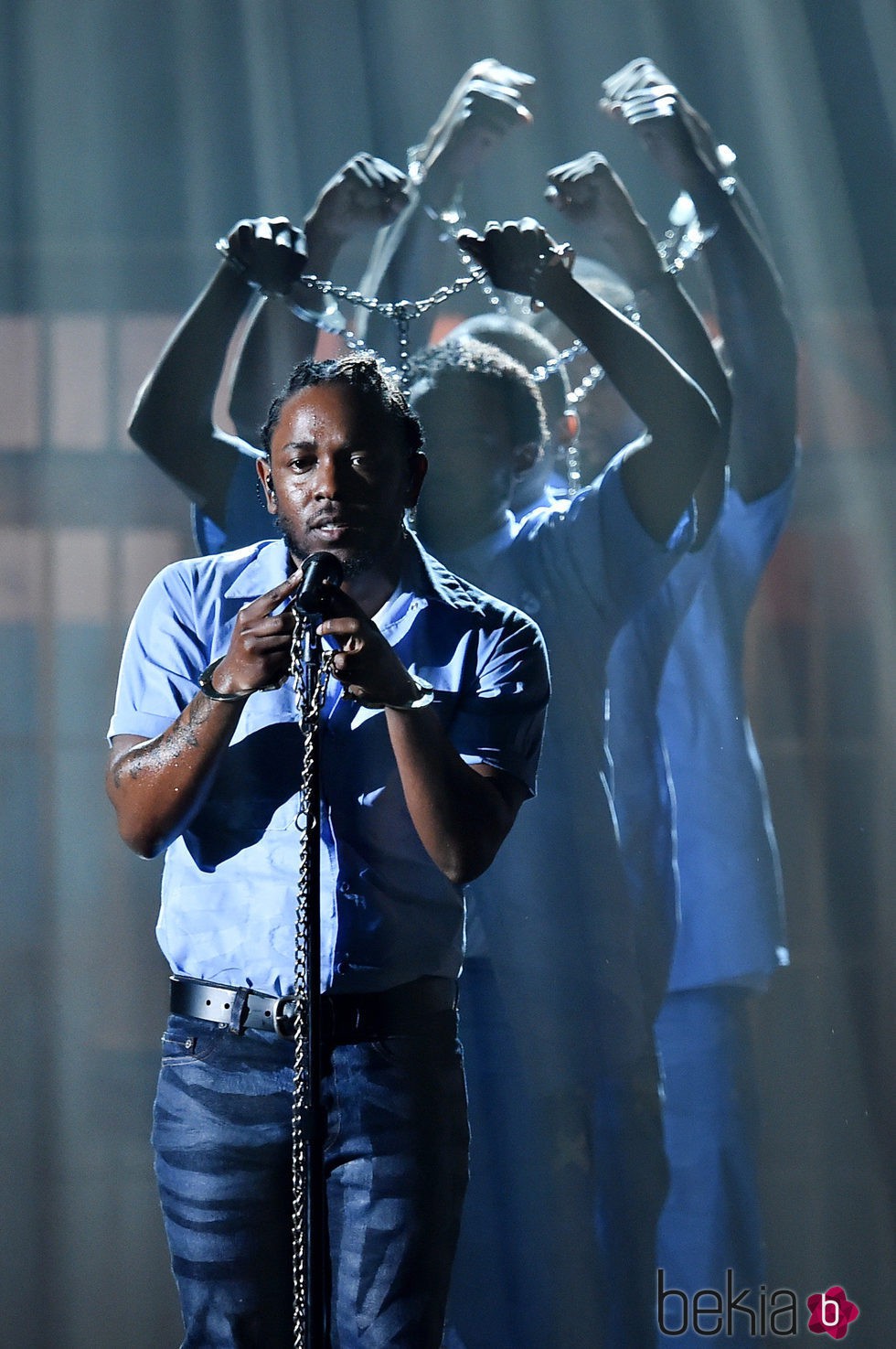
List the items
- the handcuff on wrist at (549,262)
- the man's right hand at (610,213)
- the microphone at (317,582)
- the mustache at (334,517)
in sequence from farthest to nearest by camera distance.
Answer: the man's right hand at (610,213) → the handcuff on wrist at (549,262) → the mustache at (334,517) → the microphone at (317,582)

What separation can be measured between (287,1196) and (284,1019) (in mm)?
179

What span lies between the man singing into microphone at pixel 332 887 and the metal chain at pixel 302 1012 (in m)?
0.03

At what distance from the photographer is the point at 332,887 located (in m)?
1.27

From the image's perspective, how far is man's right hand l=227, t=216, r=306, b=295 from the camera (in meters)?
1.85

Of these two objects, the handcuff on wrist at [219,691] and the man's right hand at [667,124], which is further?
the man's right hand at [667,124]

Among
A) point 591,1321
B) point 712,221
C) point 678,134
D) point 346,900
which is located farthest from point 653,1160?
point 678,134

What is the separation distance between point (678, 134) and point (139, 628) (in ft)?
4.07

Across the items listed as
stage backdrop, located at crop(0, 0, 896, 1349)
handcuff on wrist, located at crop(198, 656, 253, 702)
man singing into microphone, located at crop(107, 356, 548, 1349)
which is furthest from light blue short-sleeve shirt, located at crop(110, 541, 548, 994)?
stage backdrop, located at crop(0, 0, 896, 1349)

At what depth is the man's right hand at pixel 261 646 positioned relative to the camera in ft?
3.60

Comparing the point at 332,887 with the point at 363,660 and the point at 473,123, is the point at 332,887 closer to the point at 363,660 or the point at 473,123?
the point at 363,660

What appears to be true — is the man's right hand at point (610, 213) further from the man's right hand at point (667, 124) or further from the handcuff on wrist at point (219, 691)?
the handcuff on wrist at point (219, 691)

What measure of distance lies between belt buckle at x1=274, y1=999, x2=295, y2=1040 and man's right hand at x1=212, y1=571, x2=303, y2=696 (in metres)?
0.33

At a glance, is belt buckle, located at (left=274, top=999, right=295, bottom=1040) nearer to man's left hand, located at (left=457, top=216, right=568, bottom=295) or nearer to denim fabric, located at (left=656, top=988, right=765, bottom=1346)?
denim fabric, located at (left=656, top=988, right=765, bottom=1346)

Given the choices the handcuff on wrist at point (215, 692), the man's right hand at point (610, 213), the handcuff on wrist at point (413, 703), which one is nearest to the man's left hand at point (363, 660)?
the handcuff on wrist at point (413, 703)
